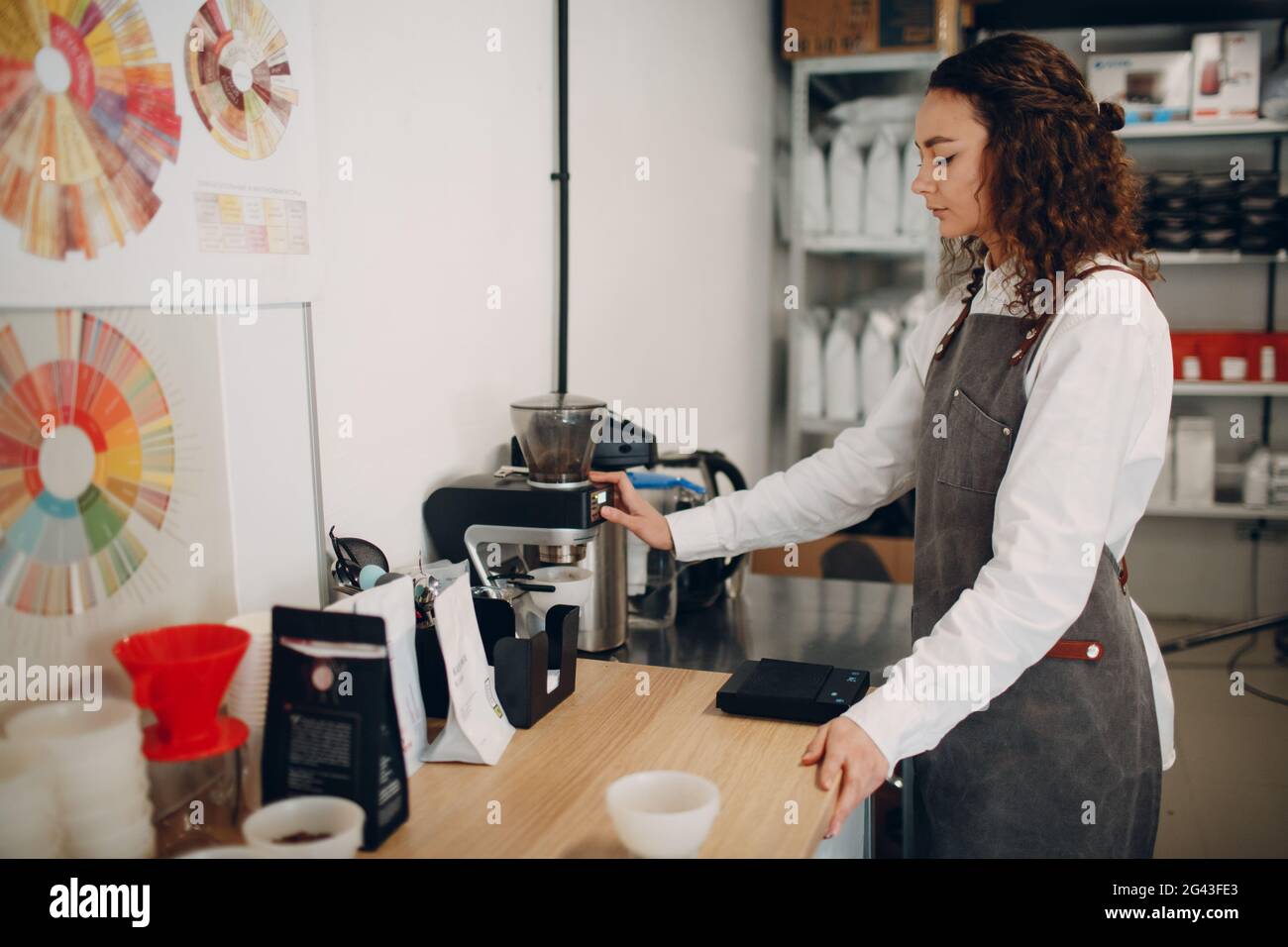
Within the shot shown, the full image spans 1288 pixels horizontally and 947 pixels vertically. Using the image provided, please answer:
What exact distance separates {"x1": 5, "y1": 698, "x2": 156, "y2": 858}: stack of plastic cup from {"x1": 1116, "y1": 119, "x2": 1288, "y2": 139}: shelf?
3936 mm

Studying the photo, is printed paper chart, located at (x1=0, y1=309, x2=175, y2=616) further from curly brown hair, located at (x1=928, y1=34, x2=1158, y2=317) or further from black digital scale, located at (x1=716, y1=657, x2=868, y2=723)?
curly brown hair, located at (x1=928, y1=34, x2=1158, y2=317)

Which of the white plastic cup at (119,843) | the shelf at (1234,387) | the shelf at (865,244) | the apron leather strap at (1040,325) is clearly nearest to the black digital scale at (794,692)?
the apron leather strap at (1040,325)

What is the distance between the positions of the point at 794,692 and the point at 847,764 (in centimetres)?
22

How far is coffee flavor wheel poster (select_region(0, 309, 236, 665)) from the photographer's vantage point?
104cm

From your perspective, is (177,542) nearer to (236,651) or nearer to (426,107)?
(236,651)

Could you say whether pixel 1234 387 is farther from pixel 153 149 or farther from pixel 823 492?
pixel 153 149

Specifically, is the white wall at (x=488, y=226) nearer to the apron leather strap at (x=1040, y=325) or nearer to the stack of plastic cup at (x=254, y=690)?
the stack of plastic cup at (x=254, y=690)

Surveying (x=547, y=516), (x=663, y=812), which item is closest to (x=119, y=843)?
(x=663, y=812)

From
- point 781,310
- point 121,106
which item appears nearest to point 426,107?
point 121,106

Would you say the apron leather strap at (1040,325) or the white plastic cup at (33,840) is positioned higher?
the apron leather strap at (1040,325)

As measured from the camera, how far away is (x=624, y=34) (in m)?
2.49

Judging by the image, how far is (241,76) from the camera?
1291mm

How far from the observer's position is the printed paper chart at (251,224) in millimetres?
1248
